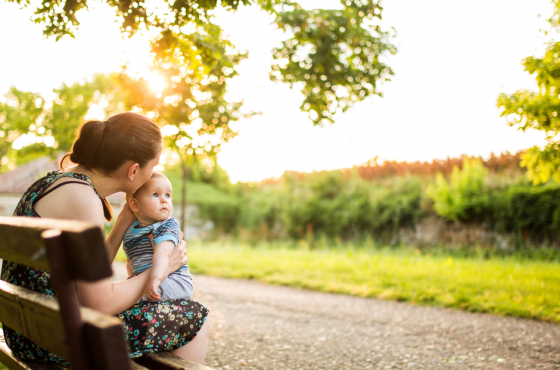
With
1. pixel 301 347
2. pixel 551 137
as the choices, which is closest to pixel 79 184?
pixel 301 347

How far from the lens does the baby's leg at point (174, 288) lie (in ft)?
7.02

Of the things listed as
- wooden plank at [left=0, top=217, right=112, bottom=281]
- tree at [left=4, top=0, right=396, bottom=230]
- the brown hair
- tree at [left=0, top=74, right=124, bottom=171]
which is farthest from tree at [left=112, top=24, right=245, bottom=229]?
tree at [left=0, top=74, right=124, bottom=171]

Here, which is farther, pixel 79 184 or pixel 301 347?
pixel 301 347

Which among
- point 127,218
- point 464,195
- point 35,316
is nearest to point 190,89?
point 127,218

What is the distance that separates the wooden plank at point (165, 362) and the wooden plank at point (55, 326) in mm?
581

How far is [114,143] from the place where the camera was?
2.11 meters

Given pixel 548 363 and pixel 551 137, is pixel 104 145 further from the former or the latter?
pixel 551 137

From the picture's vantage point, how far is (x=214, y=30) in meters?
4.23

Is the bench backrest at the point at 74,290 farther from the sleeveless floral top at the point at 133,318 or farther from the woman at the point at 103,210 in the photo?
the sleeveless floral top at the point at 133,318

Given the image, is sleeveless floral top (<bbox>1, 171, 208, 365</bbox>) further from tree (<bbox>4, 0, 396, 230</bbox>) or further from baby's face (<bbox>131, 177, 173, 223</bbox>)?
tree (<bbox>4, 0, 396, 230</bbox>)

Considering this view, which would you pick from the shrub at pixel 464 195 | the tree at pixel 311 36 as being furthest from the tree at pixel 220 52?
the shrub at pixel 464 195

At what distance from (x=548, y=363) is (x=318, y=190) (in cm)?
1645

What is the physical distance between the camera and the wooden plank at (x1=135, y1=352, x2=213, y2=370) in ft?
5.84

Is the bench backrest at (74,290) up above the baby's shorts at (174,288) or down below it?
above
